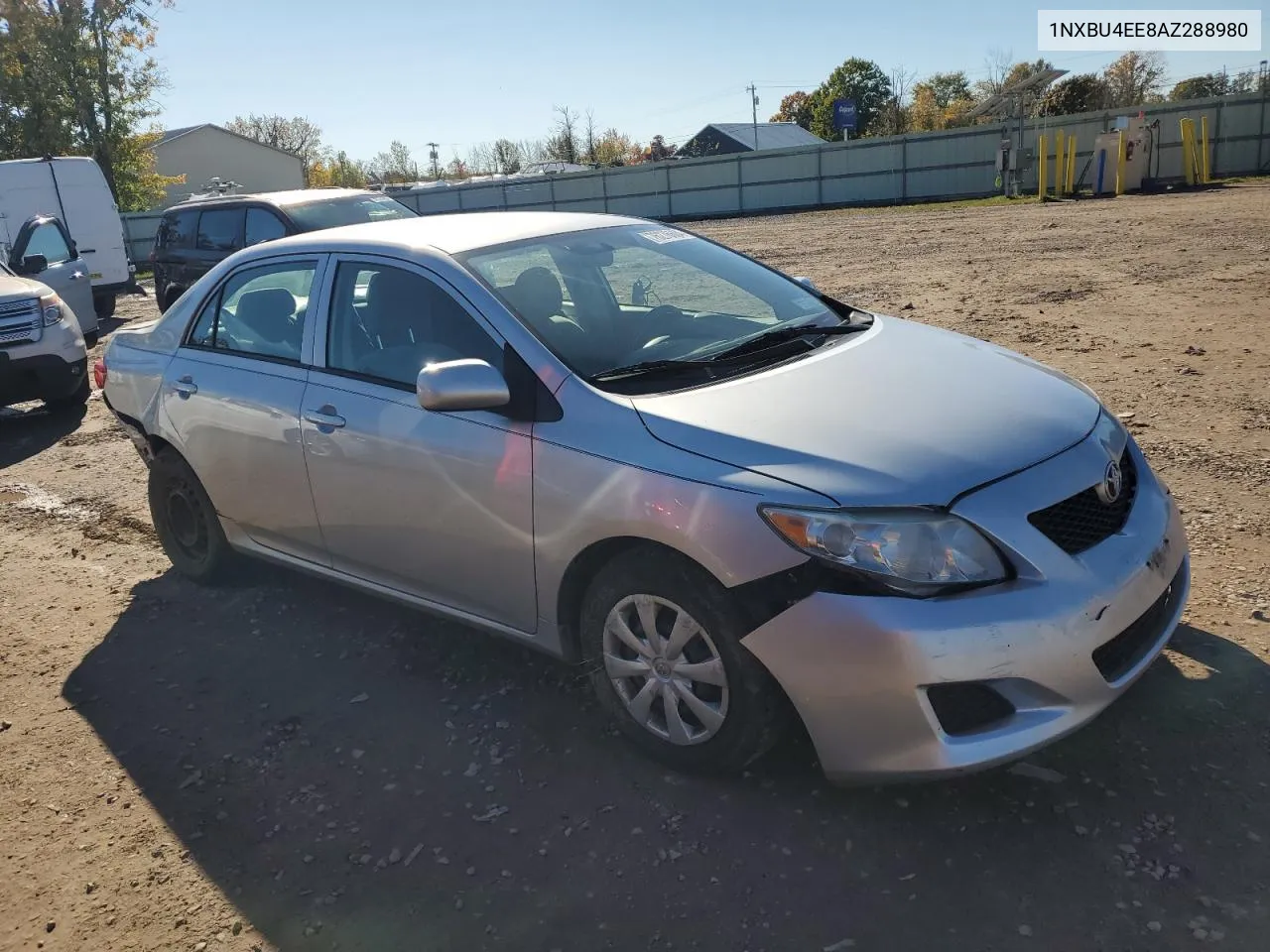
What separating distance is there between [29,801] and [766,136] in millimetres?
66117

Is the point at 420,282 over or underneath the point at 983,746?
over

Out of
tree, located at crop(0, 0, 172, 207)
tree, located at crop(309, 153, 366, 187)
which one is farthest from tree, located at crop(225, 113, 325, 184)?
tree, located at crop(0, 0, 172, 207)

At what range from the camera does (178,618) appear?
15.5 feet

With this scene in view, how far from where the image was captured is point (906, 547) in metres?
2.63

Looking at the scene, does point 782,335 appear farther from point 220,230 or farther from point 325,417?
point 220,230

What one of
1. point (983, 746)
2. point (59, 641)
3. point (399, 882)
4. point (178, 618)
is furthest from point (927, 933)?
point (59, 641)

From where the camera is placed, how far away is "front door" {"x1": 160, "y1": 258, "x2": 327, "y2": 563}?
4.16 meters

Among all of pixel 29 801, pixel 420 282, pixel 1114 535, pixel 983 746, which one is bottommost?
pixel 29 801

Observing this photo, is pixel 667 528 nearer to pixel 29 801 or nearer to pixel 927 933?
pixel 927 933

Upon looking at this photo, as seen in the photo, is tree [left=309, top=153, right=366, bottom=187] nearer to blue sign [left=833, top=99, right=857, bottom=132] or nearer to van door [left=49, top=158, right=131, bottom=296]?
blue sign [left=833, top=99, right=857, bottom=132]

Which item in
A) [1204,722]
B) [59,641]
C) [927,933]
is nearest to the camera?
[927,933]

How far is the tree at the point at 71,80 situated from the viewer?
34219 millimetres

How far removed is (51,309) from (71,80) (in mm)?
31743

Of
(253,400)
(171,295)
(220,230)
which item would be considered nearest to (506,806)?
(253,400)
